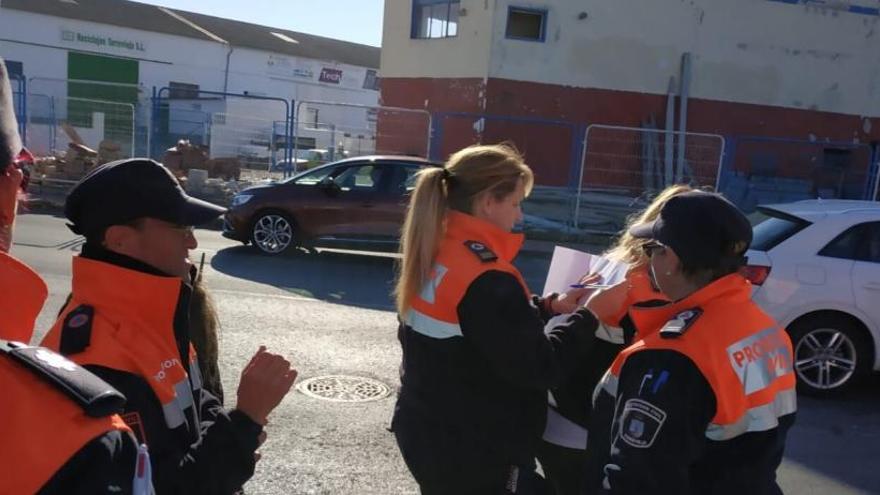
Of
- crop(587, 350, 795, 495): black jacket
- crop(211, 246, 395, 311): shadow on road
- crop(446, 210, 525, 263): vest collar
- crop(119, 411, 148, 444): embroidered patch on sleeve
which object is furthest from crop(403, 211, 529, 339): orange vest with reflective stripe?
crop(211, 246, 395, 311): shadow on road

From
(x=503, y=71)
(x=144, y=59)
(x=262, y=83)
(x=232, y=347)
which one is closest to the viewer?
(x=232, y=347)

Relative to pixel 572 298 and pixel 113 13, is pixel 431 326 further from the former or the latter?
pixel 113 13

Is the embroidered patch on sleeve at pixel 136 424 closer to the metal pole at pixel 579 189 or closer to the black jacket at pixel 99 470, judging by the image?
the black jacket at pixel 99 470

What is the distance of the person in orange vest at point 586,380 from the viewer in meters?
2.51

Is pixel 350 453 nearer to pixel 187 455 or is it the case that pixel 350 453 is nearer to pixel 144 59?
pixel 187 455

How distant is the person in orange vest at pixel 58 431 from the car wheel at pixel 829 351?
6.10m

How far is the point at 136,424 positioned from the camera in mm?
1598

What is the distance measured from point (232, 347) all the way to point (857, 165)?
17.5 meters

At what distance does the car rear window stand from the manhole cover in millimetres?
3278

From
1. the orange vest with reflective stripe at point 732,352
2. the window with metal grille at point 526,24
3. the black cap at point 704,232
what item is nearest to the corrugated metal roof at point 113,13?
the window with metal grille at point 526,24

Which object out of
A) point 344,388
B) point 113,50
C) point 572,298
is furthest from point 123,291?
point 113,50

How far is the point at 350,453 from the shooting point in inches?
179

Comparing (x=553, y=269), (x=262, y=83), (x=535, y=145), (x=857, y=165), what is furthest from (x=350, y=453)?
(x=262, y=83)

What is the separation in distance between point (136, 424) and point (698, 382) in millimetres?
1253
